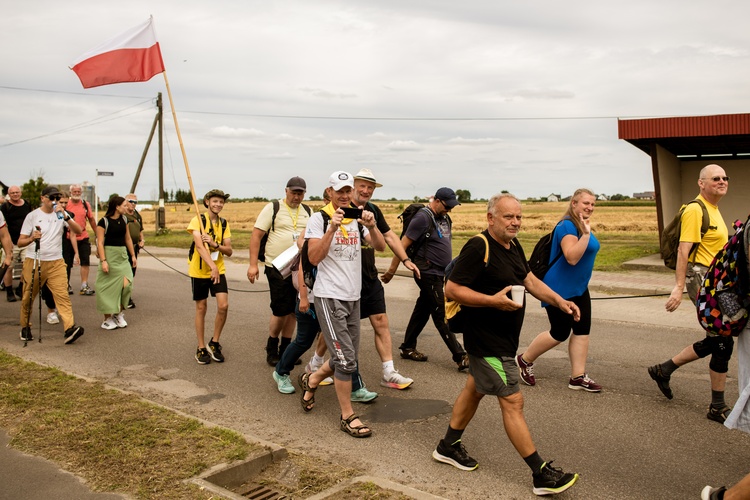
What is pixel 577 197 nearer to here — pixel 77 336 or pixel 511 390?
pixel 511 390

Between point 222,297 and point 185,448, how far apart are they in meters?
2.92

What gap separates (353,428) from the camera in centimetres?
521

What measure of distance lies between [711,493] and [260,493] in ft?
8.21

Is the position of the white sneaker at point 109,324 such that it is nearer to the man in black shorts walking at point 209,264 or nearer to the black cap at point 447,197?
the man in black shorts walking at point 209,264

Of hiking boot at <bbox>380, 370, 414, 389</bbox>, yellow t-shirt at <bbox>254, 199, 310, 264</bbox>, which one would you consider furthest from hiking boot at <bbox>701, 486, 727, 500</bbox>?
yellow t-shirt at <bbox>254, 199, 310, 264</bbox>

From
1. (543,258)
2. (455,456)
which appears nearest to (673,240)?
(543,258)

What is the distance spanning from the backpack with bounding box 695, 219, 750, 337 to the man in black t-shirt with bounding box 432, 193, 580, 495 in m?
1.05

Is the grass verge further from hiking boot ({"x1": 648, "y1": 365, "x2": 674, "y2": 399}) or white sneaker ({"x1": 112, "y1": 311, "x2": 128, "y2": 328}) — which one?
hiking boot ({"x1": 648, "y1": 365, "x2": 674, "y2": 399})

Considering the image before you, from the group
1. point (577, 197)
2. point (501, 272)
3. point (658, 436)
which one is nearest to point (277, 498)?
point (501, 272)

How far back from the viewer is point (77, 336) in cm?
858

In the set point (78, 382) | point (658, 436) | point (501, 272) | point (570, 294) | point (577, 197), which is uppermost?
point (577, 197)

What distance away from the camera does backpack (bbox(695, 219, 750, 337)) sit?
3928mm

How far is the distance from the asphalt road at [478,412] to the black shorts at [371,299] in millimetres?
722

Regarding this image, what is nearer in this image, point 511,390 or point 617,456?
point 511,390
